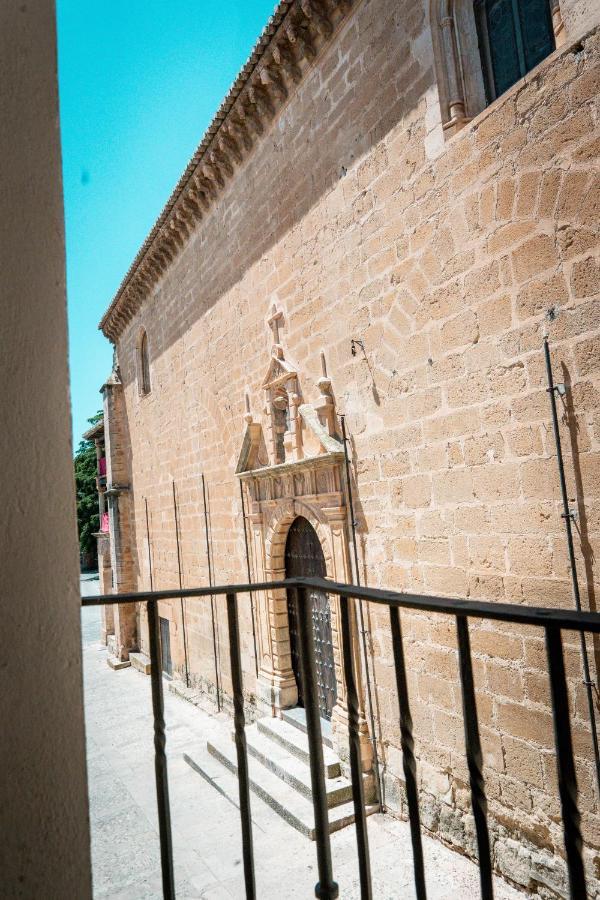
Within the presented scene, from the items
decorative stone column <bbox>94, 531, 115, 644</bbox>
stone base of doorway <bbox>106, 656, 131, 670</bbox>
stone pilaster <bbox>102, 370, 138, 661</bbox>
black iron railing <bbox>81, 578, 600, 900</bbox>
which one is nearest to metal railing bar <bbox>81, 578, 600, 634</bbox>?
black iron railing <bbox>81, 578, 600, 900</bbox>

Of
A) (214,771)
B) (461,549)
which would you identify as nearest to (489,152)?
(461,549)

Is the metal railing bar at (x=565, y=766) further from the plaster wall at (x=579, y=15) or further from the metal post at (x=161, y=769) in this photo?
the plaster wall at (x=579, y=15)

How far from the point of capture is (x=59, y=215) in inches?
39.1

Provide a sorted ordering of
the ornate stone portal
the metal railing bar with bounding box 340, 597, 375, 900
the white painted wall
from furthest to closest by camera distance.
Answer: the ornate stone portal
the metal railing bar with bounding box 340, 597, 375, 900
the white painted wall

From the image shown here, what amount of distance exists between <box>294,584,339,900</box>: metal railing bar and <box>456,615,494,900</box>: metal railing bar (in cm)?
50

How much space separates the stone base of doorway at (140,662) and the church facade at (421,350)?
502cm

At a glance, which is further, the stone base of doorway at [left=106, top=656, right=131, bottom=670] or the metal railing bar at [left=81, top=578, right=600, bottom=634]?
the stone base of doorway at [left=106, top=656, right=131, bottom=670]

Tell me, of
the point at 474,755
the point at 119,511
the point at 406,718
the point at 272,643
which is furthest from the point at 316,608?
the point at 119,511

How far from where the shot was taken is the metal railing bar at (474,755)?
3.87 ft

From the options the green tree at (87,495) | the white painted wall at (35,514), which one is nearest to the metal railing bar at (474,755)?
the white painted wall at (35,514)

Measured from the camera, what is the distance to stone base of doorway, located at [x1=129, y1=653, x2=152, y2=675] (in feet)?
43.7

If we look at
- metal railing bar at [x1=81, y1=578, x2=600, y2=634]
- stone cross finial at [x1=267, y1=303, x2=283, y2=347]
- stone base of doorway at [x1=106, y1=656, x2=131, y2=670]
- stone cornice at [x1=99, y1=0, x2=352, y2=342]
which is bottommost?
stone base of doorway at [x1=106, y1=656, x2=131, y2=670]

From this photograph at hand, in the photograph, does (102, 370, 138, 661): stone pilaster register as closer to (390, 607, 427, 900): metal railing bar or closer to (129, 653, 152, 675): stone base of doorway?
(129, 653, 152, 675): stone base of doorway

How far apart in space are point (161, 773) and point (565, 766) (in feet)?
3.47
